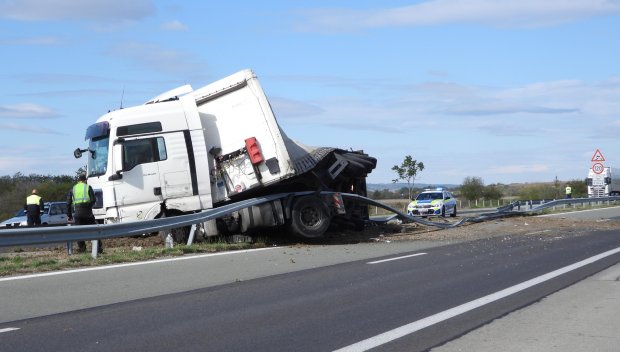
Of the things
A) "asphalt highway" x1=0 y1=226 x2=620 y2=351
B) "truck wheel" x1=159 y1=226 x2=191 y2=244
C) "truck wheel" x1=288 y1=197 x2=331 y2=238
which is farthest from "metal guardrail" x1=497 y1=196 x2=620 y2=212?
"asphalt highway" x1=0 y1=226 x2=620 y2=351

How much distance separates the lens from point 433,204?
38188 mm

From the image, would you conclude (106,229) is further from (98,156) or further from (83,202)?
(98,156)

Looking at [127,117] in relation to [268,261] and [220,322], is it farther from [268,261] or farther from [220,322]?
[220,322]

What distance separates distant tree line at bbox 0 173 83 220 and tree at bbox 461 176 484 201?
45.0m

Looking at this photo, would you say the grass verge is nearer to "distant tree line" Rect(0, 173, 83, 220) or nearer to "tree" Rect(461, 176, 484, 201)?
"distant tree line" Rect(0, 173, 83, 220)

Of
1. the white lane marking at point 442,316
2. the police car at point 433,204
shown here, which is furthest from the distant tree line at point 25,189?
the white lane marking at point 442,316

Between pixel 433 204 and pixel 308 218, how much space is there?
20.3 metres

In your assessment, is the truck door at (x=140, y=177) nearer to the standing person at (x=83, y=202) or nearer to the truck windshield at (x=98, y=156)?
the truck windshield at (x=98, y=156)

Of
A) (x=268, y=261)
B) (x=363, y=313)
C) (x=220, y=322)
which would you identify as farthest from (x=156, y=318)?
(x=268, y=261)

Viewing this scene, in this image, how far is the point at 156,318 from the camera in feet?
29.1

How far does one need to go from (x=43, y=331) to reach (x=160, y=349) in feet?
5.18

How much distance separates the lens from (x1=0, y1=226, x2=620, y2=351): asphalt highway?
25.3ft

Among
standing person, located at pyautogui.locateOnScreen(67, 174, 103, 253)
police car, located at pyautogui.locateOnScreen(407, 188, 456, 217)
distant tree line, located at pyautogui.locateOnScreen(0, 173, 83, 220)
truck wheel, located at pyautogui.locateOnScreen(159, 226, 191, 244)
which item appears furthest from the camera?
distant tree line, located at pyautogui.locateOnScreen(0, 173, 83, 220)

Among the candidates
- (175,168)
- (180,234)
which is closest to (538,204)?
(180,234)
